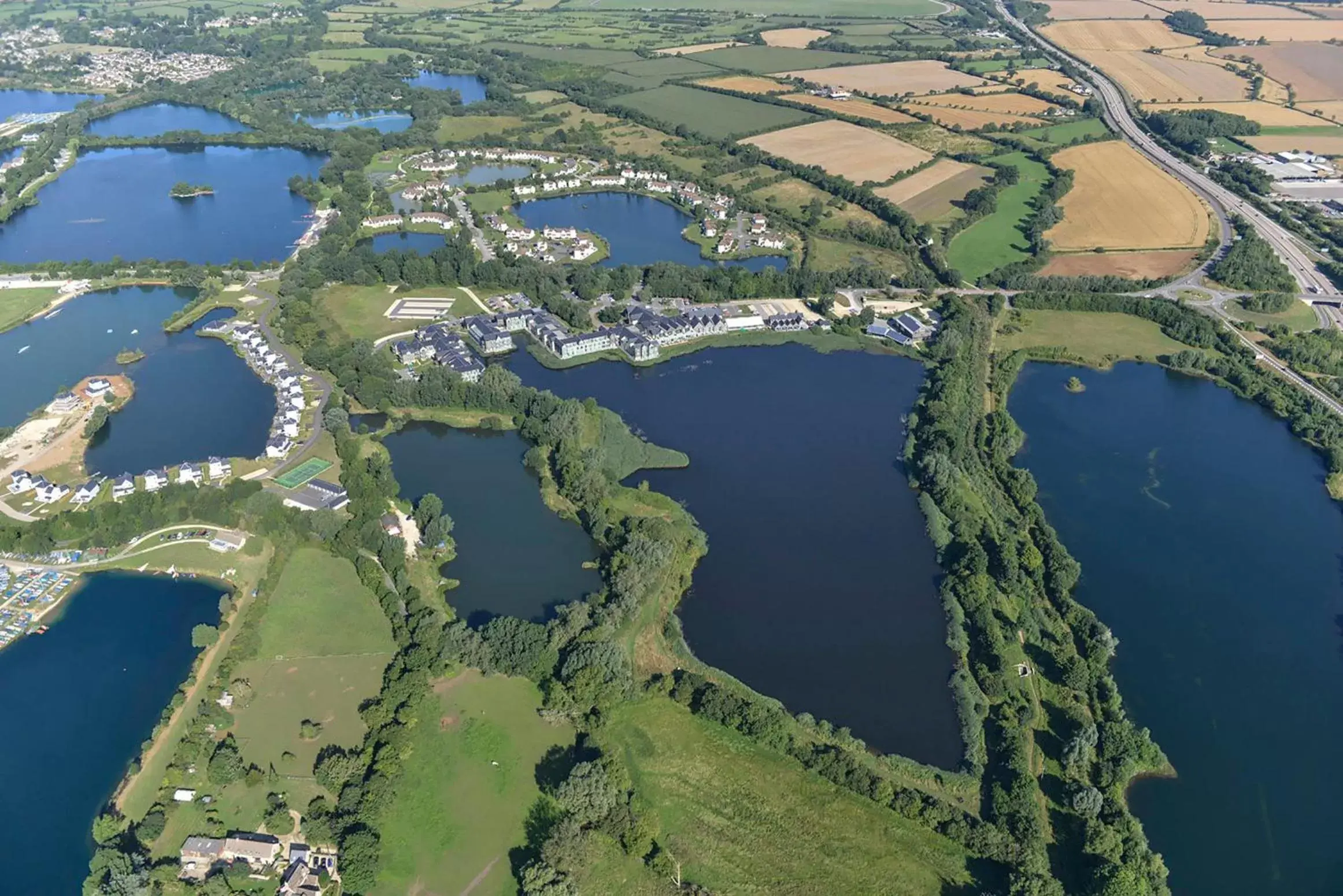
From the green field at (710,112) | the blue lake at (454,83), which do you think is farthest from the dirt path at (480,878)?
the blue lake at (454,83)

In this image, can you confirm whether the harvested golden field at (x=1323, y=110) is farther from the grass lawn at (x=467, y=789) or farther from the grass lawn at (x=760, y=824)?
the grass lawn at (x=467, y=789)

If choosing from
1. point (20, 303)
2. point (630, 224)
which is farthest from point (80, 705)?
point (630, 224)

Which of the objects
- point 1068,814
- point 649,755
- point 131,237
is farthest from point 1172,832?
point 131,237

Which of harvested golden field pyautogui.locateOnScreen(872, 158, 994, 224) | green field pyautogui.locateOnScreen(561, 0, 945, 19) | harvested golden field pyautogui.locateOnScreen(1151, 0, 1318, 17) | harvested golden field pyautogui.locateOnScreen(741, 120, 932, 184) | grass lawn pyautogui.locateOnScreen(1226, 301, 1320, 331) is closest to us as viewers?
grass lawn pyautogui.locateOnScreen(1226, 301, 1320, 331)

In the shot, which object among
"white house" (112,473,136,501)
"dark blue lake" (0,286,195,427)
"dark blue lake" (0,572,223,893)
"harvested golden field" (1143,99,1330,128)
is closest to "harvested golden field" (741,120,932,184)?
"harvested golden field" (1143,99,1330,128)

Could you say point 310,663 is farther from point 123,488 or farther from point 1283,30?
point 1283,30

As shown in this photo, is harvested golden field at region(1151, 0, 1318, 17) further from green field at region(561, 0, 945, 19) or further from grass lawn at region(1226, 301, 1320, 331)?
grass lawn at region(1226, 301, 1320, 331)
